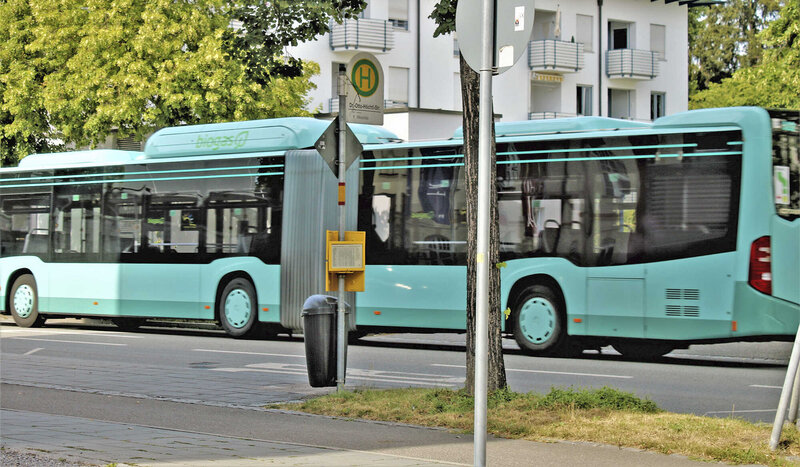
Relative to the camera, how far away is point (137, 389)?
39.9ft

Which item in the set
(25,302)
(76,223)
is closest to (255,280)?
(76,223)

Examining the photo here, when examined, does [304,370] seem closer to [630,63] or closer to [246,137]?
[246,137]

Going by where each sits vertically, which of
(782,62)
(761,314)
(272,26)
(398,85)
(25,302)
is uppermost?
(398,85)

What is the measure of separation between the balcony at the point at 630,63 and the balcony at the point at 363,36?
11801 mm

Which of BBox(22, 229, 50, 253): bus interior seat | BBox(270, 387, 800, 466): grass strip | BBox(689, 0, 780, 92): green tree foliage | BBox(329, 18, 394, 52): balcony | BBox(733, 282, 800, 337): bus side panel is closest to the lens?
BBox(270, 387, 800, 466): grass strip

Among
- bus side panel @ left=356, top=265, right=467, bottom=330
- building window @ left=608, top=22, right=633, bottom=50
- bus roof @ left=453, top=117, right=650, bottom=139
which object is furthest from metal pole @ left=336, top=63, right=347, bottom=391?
building window @ left=608, top=22, right=633, bottom=50

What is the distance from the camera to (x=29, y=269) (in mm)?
23234

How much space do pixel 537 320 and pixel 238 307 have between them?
19.8 feet

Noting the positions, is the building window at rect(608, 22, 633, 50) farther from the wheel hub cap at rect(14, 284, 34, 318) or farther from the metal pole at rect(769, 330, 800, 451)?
the metal pole at rect(769, 330, 800, 451)

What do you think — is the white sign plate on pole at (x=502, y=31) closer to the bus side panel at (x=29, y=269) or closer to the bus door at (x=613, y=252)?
the bus door at (x=613, y=252)

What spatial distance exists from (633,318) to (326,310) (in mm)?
5913

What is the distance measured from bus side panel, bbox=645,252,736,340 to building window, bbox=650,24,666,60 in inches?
1473

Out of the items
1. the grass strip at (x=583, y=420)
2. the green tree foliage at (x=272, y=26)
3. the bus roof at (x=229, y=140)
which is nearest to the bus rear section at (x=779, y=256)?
the grass strip at (x=583, y=420)

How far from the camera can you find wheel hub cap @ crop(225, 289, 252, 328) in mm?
20109
